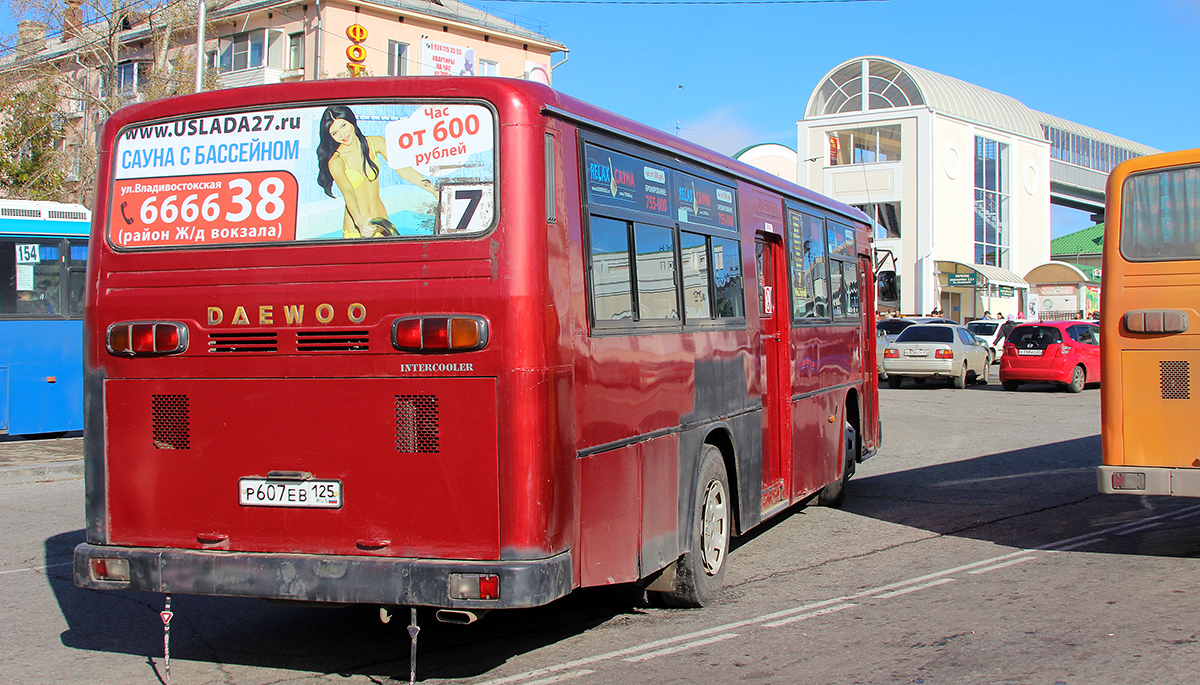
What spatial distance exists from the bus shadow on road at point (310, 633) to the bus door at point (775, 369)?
1.92 metres

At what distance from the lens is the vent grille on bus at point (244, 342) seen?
521 cm

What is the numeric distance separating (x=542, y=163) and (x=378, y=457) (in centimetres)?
152

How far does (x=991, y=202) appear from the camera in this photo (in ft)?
194

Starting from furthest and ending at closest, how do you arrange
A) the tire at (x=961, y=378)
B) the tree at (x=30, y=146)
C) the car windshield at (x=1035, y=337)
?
1. the tree at (x=30, y=146)
2. the tire at (x=961, y=378)
3. the car windshield at (x=1035, y=337)

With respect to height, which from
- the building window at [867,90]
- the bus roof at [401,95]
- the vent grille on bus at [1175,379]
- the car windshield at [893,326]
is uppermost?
the building window at [867,90]

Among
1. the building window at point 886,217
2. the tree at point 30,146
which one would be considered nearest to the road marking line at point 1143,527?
the tree at point 30,146

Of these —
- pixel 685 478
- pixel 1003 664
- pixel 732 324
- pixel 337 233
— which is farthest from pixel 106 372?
pixel 1003 664

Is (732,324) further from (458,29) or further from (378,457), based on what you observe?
(458,29)

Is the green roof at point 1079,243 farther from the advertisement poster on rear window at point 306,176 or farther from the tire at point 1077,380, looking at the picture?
the advertisement poster on rear window at point 306,176

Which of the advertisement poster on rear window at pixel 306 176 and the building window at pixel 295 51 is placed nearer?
the advertisement poster on rear window at pixel 306 176

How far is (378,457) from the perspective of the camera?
5090 mm

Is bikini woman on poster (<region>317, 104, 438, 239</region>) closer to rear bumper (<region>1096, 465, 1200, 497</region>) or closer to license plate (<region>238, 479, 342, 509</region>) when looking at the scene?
license plate (<region>238, 479, 342, 509</region>)

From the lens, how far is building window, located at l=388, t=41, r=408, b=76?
1857 inches

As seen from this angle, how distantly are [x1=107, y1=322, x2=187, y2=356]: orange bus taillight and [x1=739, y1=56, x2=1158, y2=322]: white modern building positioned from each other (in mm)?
50122
